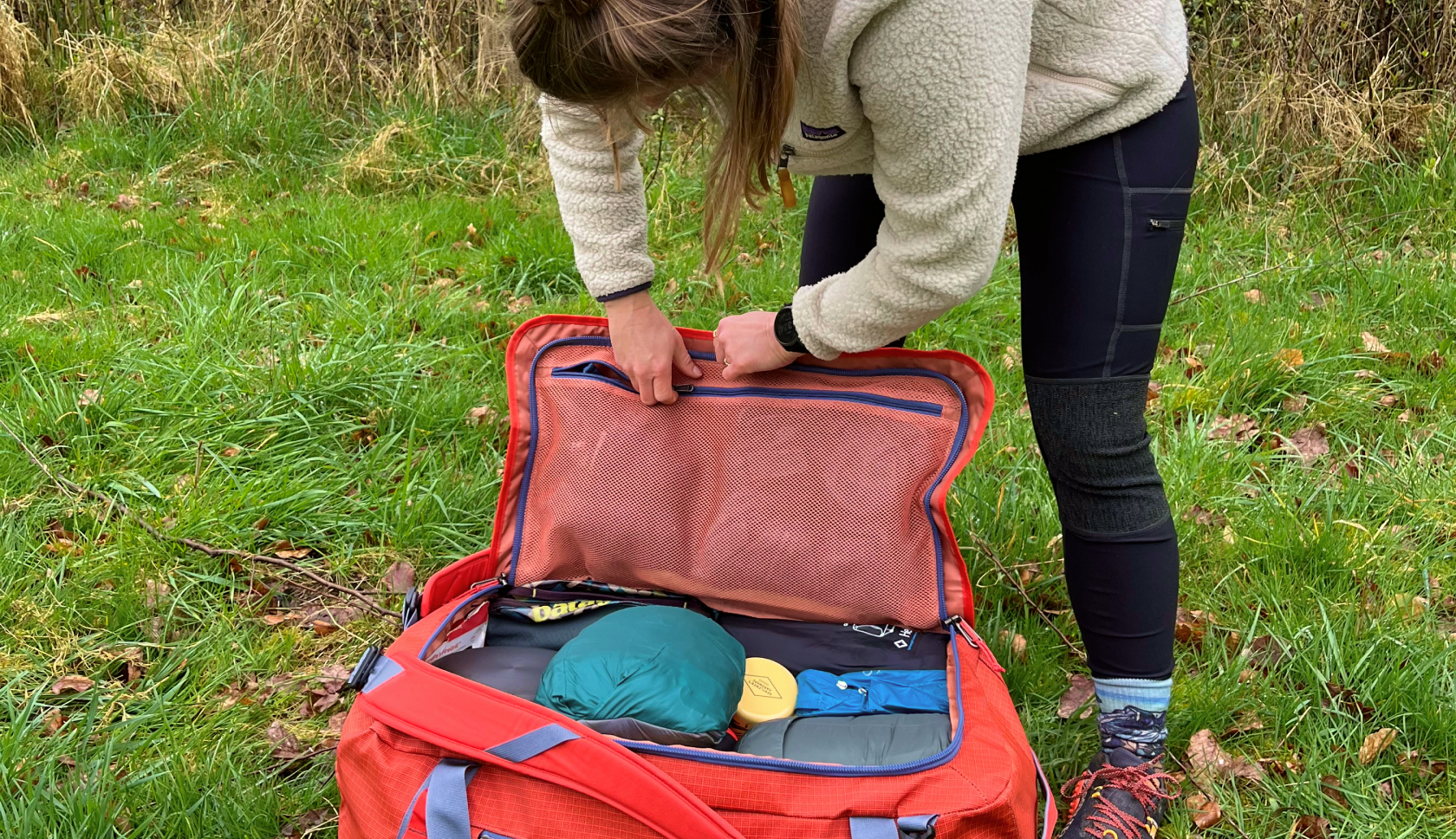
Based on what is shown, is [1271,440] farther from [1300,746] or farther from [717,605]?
[717,605]

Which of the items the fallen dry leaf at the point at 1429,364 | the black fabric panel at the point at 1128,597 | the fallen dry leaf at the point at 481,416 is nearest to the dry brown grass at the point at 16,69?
the fallen dry leaf at the point at 481,416

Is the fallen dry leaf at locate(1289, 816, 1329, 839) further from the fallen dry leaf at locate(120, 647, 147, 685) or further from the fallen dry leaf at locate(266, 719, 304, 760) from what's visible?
the fallen dry leaf at locate(120, 647, 147, 685)

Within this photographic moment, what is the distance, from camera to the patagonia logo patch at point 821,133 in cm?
142

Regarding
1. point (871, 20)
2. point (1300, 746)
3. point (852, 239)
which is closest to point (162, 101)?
point (852, 239)

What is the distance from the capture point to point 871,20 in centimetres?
121

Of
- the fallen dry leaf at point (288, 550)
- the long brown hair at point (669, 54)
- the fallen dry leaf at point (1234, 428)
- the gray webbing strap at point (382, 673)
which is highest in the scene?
the long brown hair at point (669, 54)

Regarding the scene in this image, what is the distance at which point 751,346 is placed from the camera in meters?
1.78

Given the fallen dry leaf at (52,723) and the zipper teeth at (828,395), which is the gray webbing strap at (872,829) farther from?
the fallen dry leaf at (52,723)

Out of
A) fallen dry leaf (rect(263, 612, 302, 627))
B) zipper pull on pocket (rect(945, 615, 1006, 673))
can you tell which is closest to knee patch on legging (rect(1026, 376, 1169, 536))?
zipper pull on pocket (rect(945, 615, 1006, 673))

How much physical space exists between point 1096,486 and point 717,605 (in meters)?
0.75

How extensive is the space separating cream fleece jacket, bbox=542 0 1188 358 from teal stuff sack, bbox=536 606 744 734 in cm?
53

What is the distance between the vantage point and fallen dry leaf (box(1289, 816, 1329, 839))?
1.81 metres

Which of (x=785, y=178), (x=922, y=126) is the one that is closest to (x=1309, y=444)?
(x=785, y=178)

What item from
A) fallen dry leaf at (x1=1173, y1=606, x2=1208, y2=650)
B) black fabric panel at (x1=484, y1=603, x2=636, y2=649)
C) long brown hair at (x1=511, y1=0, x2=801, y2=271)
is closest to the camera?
long brown hair at (x1=511, y1=0, x2=801, y2=271)
